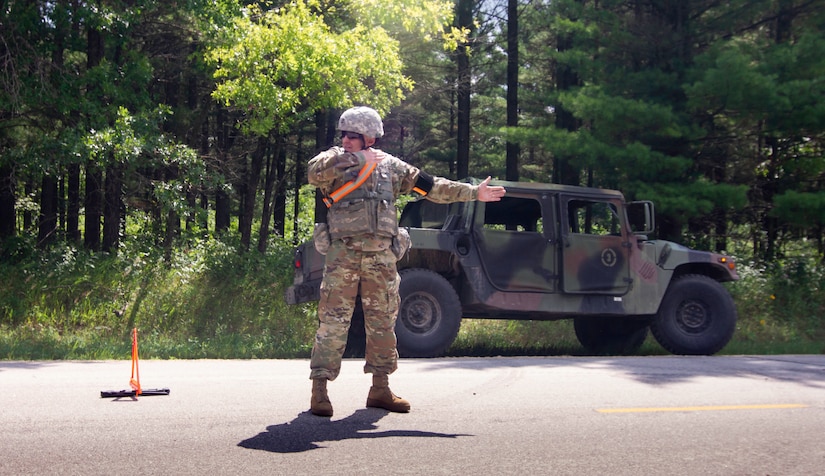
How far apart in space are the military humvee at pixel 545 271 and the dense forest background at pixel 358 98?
5.11m

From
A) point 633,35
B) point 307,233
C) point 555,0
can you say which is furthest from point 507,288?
point 307,233

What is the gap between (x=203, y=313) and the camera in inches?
456

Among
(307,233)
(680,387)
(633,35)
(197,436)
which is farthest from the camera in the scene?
(307,233)

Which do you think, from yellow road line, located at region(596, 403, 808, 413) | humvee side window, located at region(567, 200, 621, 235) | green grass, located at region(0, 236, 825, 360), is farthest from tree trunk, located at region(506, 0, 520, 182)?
yellow road line, located at region(596, 403, 808, 413)

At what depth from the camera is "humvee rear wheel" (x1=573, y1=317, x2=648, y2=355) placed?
1017 cm

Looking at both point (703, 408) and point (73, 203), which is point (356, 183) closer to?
point (703, 408)

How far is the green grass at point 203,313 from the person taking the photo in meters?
10.1

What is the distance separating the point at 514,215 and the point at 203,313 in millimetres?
4886

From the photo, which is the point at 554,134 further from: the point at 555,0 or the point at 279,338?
the point at 279,338

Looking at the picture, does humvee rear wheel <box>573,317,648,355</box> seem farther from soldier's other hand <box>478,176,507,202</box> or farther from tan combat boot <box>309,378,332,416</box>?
tan combat boot <box>309,378,332,416</box>

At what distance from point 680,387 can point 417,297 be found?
10.1 feet

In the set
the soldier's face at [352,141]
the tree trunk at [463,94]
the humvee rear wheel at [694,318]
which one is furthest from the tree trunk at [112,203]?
the soldier's face at [352,141]

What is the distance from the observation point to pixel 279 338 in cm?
1057

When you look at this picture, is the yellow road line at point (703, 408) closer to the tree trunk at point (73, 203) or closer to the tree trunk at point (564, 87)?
the tree trunk at point (73, 203)
